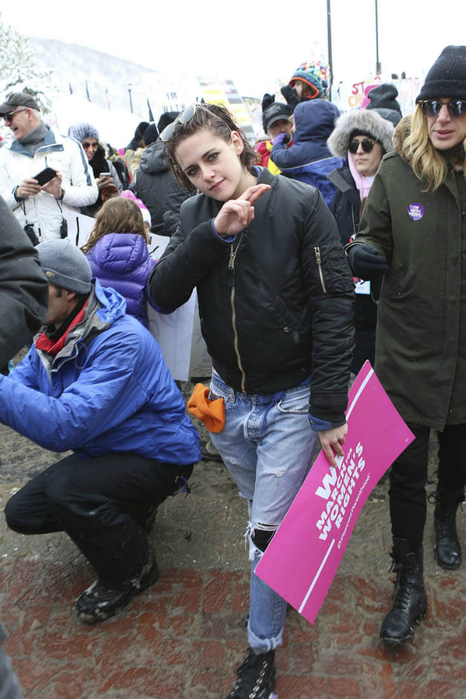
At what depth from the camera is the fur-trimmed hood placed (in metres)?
3.38

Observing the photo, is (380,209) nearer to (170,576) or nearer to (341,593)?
(341,593)

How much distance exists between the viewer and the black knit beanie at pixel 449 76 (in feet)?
6.83

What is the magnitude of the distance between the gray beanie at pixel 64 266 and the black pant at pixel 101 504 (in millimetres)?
811

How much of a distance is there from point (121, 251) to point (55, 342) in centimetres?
108

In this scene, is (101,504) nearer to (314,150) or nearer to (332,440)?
(332,440)

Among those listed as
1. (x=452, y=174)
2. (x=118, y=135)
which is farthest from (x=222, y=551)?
(x=118, y=135)

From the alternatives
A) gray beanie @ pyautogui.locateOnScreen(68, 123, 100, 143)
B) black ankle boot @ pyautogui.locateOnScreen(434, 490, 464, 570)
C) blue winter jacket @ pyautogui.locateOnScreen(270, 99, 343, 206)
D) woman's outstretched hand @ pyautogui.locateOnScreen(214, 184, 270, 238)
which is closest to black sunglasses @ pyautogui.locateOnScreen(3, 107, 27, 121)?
gray beanie @ pyautogui.locateOnScreen(68, 123, 100, 143)

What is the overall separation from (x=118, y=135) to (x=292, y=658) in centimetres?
1566

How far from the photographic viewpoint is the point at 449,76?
209 cm

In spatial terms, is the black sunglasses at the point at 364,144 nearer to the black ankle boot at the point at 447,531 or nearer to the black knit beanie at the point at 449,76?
the black knit beanie at the point at 449,76

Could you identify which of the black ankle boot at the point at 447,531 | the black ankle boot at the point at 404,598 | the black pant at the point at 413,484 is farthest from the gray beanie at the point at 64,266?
the black ankle boot at the point at 447,531

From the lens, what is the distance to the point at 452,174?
2191 millimetres

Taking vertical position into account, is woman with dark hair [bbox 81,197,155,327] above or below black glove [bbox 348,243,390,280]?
below

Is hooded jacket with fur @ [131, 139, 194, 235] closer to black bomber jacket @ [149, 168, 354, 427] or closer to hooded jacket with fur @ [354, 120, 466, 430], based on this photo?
hooded jacket with fur @ [354, 120, 466, 430]
